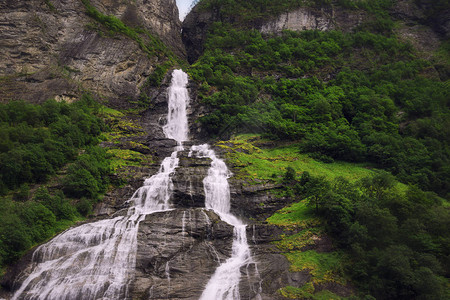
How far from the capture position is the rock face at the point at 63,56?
144 feet

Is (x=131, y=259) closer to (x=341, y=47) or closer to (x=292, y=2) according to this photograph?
(x=341, y=47)

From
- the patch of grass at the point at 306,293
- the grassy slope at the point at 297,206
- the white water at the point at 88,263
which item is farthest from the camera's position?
the grassy slope at the point at 297,206

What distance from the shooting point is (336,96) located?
50312 millimetres

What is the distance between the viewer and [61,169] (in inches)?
1179

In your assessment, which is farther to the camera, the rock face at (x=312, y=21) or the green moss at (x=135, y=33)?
the rock face at (x=312, y=21)

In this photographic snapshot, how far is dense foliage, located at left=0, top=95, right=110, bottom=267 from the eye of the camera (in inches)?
881

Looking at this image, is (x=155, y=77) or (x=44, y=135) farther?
(x=155, y=77)

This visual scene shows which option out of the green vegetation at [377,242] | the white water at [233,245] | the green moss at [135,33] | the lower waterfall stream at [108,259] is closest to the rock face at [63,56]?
the green moss at [135,33]

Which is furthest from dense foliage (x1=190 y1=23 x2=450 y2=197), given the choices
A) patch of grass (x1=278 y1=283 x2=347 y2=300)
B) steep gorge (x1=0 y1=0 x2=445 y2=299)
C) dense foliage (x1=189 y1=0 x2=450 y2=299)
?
patch of grass (x1=278 y1=283 x2=347 y2=300)

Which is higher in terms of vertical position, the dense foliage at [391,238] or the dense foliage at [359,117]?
the dense foliage at [359,117]

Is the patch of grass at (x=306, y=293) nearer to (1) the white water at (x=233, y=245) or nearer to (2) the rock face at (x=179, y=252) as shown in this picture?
(1) the white water at (x=233, y=245)

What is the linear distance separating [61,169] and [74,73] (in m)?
25.4

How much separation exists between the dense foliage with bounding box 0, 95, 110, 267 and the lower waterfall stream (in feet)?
6.56

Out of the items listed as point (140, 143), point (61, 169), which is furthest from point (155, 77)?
point (61, 169)
